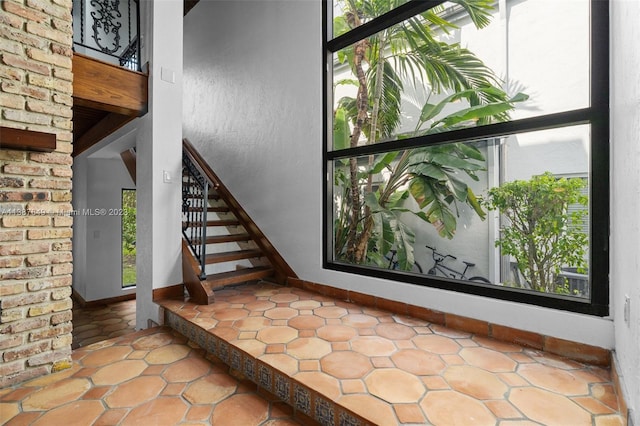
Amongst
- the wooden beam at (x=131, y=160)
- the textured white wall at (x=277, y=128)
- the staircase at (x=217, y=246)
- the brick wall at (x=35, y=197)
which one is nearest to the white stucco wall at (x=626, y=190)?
the textured white wall at (x=277, y=128)

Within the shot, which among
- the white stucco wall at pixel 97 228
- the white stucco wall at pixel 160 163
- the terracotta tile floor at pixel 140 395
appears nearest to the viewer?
the terracotta tile floor at pixel 140 395

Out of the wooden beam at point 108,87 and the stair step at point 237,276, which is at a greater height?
the wooden beam at point 108,87

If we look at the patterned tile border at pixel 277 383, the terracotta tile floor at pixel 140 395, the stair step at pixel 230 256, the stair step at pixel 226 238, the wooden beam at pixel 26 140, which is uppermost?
the wooden beam at pixel 26 140

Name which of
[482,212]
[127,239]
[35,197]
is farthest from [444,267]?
[127,239]

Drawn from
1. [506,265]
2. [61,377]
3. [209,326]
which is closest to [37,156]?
[61,377]

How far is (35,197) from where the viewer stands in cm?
184

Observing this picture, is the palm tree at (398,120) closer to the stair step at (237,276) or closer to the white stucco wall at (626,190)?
the white stucco wall at (626,190)

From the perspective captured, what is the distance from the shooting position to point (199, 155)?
15.8ft

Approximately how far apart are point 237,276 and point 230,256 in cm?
25

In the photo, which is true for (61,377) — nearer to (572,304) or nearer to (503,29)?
(572,304)

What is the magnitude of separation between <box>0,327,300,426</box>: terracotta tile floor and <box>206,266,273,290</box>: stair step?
2.91 feet

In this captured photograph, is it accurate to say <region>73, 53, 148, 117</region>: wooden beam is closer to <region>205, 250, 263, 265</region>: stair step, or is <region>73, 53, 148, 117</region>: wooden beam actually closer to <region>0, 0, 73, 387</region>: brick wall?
<region>0, 0, 73, 387</region>: brick wall

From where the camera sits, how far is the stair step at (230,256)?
10.2ft

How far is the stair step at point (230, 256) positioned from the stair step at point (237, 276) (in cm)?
15
